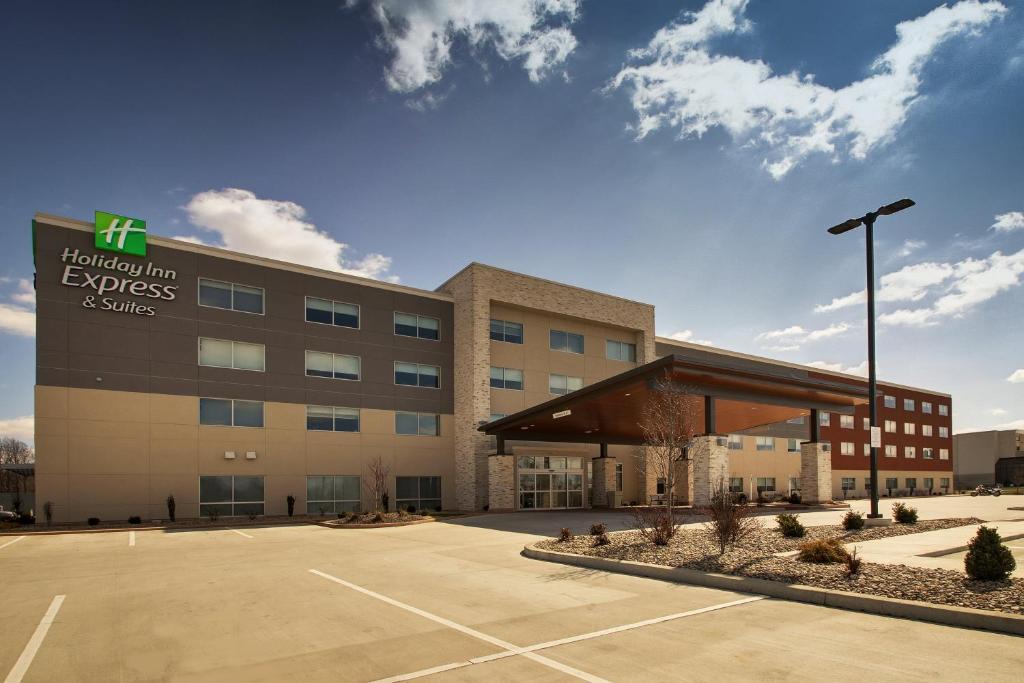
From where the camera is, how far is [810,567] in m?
11.1

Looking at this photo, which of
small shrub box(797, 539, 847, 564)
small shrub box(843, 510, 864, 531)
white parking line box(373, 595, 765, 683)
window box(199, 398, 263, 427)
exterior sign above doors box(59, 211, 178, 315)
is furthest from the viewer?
window box(199, 398, 263, 427)

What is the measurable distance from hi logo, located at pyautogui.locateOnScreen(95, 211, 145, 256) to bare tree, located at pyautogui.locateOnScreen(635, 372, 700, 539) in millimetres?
23621

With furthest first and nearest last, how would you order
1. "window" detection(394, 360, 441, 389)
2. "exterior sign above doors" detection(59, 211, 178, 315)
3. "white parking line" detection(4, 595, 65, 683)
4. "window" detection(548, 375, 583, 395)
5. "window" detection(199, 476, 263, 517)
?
1. "window" detection(548, 375, 583, 395)
2. "window" detection(394, 360, 441, 389)
3. "window" detection(199, 476, 263, 517)
4. "exterior sign above doors" detection(59, 211, 178, 315)
5. "white parking line" detection(4, 595, 65, 683)

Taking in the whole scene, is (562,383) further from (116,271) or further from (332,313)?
(116,271)

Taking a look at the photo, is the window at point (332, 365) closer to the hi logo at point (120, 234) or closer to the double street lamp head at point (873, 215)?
the hi logo at point (120, 234)

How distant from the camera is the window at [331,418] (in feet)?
109

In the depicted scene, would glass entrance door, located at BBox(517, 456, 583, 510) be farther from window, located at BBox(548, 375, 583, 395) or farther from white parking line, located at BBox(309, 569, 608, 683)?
white parking line, located at BBox(309, 569, 608, 683)

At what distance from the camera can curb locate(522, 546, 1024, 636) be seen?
7707mm

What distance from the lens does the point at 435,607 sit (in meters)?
9.73

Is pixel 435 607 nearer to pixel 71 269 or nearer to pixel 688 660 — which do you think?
pixel 688 660

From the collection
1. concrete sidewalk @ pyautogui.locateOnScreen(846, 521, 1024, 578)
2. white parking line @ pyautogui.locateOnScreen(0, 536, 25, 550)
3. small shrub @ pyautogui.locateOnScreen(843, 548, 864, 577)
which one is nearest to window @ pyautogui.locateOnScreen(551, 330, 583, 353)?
concrete sidewalk @ pyautogui.locateOnScreen(846, 521, 1024, 578)

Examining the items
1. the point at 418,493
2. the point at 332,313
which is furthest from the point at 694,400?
the point at 332,313

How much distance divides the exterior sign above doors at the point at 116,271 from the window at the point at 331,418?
8.76 m

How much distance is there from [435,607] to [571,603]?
Answer: 2.07 m
